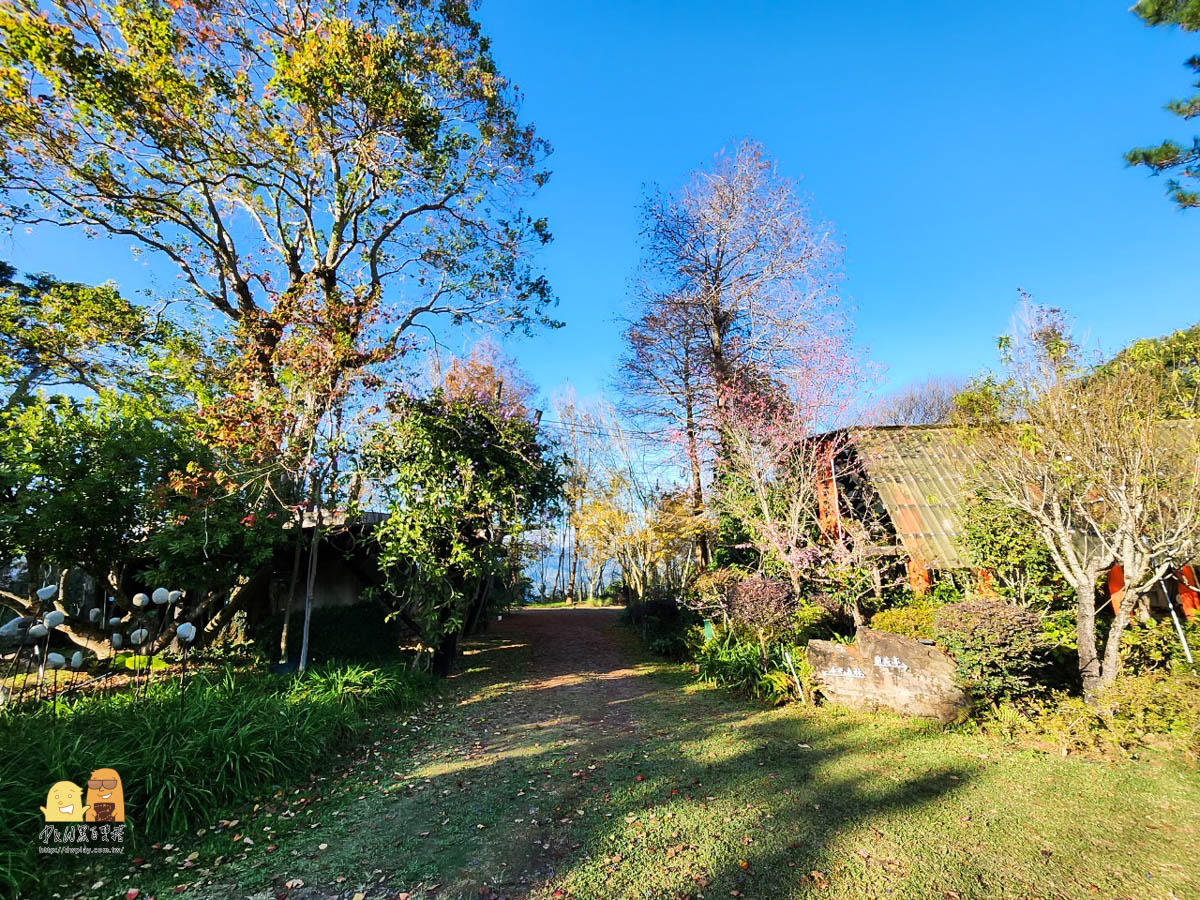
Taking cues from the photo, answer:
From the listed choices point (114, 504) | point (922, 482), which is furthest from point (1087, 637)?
point (114, 504)

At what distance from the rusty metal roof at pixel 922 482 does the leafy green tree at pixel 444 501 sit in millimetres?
6460

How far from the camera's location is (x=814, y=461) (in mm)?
9336

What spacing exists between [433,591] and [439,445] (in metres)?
2.41

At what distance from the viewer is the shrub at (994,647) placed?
561 centimetres

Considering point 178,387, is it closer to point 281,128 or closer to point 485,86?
point 281,128

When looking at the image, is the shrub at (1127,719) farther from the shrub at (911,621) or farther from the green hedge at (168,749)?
the green hedge at (168,749)

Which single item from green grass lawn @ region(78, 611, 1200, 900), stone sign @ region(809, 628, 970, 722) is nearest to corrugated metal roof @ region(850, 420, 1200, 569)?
stone sign @ region(809, 628, 970, 722)

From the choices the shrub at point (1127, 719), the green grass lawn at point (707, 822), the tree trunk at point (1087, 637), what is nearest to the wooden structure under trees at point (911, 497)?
the tree trunk at point (1087, 637)

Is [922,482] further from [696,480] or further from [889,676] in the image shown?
[696,480]

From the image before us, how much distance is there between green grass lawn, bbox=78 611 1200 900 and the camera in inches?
123

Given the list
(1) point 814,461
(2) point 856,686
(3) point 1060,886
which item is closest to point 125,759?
(3) point 1060,886

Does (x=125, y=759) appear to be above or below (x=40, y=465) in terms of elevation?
below

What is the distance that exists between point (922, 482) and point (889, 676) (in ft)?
15.8

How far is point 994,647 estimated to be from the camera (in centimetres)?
564
